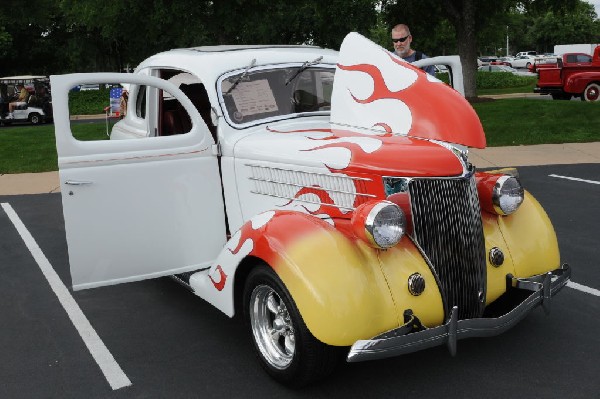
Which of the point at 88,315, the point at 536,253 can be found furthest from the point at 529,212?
the point at 88,315

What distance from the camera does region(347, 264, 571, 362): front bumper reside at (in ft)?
10.6

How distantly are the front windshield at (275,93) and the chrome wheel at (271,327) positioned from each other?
1.45m

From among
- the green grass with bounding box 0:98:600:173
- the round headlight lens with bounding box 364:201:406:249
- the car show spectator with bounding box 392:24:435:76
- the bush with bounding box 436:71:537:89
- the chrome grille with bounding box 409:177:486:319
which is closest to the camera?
the round headlight lens with bounding box 364:201:406:249

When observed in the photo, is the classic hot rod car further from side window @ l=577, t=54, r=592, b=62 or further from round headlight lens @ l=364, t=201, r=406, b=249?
side window @ l=577, t=54, r=592, b=62

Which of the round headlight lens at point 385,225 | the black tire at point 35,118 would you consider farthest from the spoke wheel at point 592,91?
the round headlight lens at point 385,225

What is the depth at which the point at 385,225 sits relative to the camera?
11.2ft

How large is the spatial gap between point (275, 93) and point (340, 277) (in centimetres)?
203

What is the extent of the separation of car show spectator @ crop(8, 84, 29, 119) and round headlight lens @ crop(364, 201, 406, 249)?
24.8 m

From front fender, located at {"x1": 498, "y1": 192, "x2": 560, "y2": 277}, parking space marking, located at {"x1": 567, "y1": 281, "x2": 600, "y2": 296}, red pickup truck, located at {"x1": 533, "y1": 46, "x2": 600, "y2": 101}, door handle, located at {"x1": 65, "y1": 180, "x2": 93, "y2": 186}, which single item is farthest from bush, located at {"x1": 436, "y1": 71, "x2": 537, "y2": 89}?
door handle, located at {"x1": 65, "y1": 180, "x2": 93, "y2": 186}

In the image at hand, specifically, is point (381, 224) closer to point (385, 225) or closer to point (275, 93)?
point (385, 225)

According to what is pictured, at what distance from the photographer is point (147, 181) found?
14.4 ft

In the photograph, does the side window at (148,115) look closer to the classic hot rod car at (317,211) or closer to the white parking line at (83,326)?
the classic hot rod car at (317,211)

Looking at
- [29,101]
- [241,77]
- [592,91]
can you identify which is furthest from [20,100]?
[241,77]

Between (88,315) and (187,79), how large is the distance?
2.06 m
